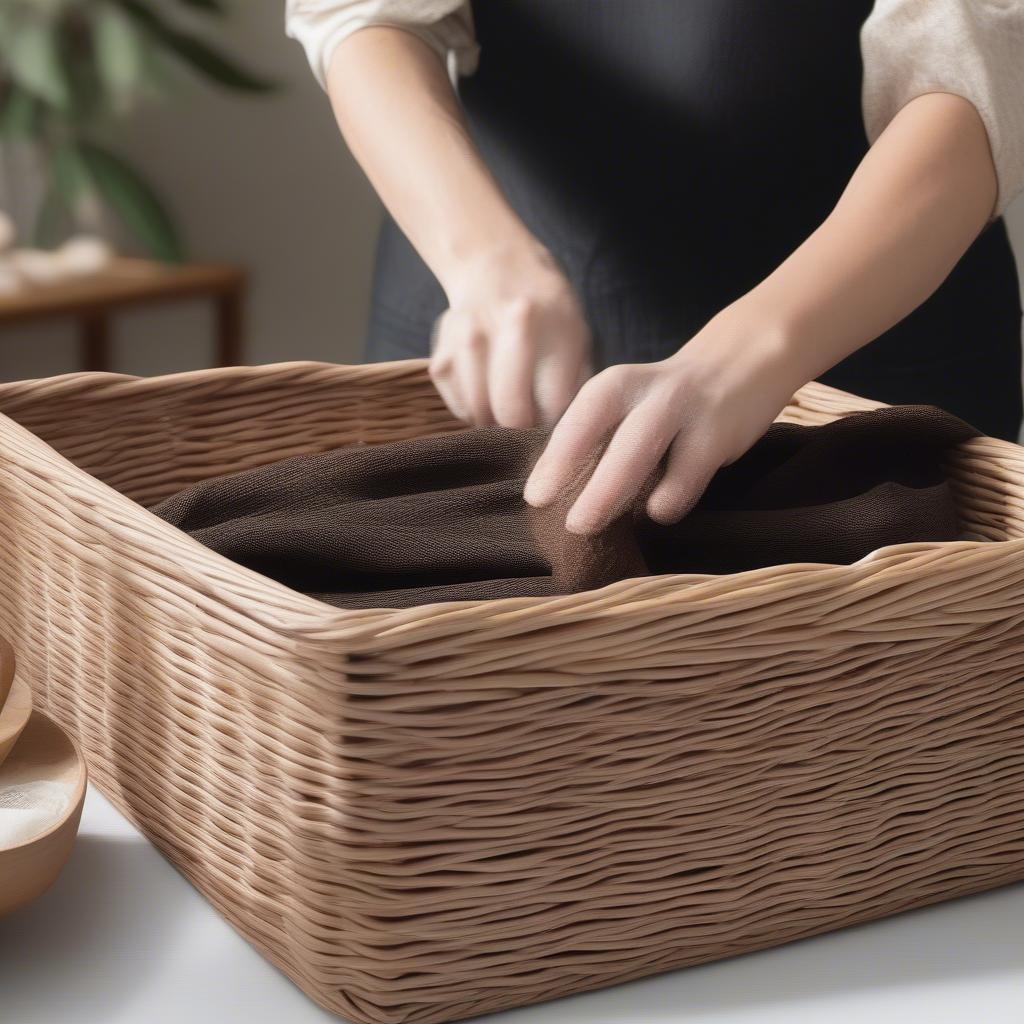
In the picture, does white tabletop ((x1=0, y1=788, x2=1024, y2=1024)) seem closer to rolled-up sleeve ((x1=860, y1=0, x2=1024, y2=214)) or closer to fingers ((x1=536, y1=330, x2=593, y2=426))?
fingers ((x1=536, y1=330, x2=593, y2=426))

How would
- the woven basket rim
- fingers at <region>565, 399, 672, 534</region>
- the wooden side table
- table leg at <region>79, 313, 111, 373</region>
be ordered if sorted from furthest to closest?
1. table leg at <region>79, 313, 111, 373</region>
2. the wooden side table
3. fingers at <region>565, 399, 672, 534</region>
4. the woven basket rim

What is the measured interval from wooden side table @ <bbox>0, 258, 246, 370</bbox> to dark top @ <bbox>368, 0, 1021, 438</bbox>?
1676 mm

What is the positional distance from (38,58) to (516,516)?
2.33 m

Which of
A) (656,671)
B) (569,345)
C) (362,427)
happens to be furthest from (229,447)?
(656,671)

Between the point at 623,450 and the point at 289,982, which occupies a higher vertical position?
the point at 623,450

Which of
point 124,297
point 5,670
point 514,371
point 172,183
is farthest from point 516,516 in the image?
point 172,183

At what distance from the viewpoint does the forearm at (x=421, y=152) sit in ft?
1.90

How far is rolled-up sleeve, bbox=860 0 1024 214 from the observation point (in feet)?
2.03

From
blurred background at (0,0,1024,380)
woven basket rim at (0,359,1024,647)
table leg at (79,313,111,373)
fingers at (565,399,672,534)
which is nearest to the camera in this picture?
woven basket rim at (0,359,1024,647)

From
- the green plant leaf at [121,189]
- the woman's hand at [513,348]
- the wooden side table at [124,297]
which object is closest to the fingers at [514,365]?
the woman's hand at [513,348]

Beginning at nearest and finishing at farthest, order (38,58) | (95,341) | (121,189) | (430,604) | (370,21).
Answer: (430,604) → (370,21) → (38,58) → (121,189) → (95,341)

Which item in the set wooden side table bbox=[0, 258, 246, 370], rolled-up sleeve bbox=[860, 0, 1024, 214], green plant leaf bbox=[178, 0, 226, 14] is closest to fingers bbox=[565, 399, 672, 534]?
rolled-up sleeve bbox=[860, 0, 1024, 214]

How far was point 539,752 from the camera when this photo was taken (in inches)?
14.4

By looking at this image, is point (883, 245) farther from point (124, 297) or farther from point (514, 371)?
point (124, 297)
